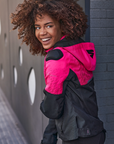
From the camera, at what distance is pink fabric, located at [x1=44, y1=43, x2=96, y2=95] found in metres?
1.67

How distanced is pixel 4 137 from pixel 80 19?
10.9 ft

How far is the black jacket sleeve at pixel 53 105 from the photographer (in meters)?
1.70

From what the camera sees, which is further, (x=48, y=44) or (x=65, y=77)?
(x=48, y=44)

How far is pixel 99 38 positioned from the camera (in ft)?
8.02

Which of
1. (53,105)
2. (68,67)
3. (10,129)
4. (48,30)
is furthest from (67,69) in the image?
(10,129)

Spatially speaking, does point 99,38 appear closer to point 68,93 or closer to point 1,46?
point 68,93

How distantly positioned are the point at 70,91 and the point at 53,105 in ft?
0.58

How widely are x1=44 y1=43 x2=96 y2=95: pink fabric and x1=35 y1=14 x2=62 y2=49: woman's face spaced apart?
18cm

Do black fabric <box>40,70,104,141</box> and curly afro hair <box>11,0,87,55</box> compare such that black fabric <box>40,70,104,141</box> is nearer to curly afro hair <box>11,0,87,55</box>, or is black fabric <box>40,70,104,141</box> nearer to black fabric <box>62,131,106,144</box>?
black fabric <box>62,131,106,144</box>

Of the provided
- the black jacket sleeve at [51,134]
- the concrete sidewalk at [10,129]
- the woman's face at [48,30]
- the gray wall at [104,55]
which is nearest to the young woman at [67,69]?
the woman's face at [48,30]

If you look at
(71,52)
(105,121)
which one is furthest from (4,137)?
(71,52)

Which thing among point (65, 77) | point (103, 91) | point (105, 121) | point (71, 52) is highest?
point (71, 52)

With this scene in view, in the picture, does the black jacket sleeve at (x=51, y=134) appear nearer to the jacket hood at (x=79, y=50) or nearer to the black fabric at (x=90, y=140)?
the black fabric at (x=90, y=140)

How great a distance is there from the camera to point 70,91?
1.78m
